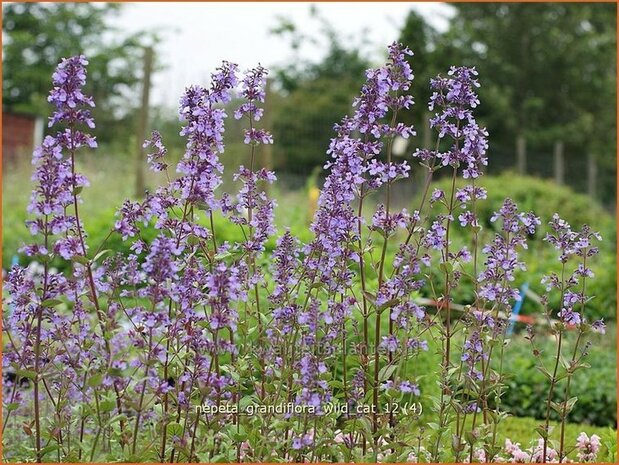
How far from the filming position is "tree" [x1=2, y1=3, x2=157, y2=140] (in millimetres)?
23922

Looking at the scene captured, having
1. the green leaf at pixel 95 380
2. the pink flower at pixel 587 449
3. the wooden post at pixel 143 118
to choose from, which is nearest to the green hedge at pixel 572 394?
the pink flower at pixel 587 449

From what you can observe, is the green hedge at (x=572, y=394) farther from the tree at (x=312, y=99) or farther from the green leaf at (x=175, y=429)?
the tree at (x=312, y=99)

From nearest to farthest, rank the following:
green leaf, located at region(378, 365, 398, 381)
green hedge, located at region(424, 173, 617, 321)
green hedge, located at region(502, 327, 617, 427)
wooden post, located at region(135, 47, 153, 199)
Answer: green leaf, located at region(378, 365, 398, 381)
green hedge, located at region(502, 327, 617, 427)
green hedge, located at region(424, 173, 617, 321)
wooden post, located at region(135, 47, 153, 199)

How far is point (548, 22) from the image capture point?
27.2 meters

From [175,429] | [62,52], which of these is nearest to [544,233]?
[175,429]

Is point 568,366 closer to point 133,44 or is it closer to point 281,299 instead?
point 281,299

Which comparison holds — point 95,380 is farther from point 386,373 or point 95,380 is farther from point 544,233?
point 544,233

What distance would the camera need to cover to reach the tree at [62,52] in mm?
23922

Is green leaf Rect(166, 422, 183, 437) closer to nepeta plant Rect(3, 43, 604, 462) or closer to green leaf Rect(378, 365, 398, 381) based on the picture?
nepeta plant Rect(3, 43, 604, 462)

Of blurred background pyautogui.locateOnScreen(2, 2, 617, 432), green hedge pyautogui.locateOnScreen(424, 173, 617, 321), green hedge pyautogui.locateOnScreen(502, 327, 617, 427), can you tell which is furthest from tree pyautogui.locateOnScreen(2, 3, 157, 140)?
green hedge pyautogui.locateOnScreen(502, 327, 617, 427)

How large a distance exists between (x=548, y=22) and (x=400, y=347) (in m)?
26.2

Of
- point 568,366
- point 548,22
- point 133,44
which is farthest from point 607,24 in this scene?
point 568,366

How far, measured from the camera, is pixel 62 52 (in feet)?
83.6

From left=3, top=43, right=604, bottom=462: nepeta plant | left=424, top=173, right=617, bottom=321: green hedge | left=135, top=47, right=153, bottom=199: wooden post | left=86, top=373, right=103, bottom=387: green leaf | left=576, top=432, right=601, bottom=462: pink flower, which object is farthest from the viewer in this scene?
left=135, top=47, right=153, bottom=199: wooden post
